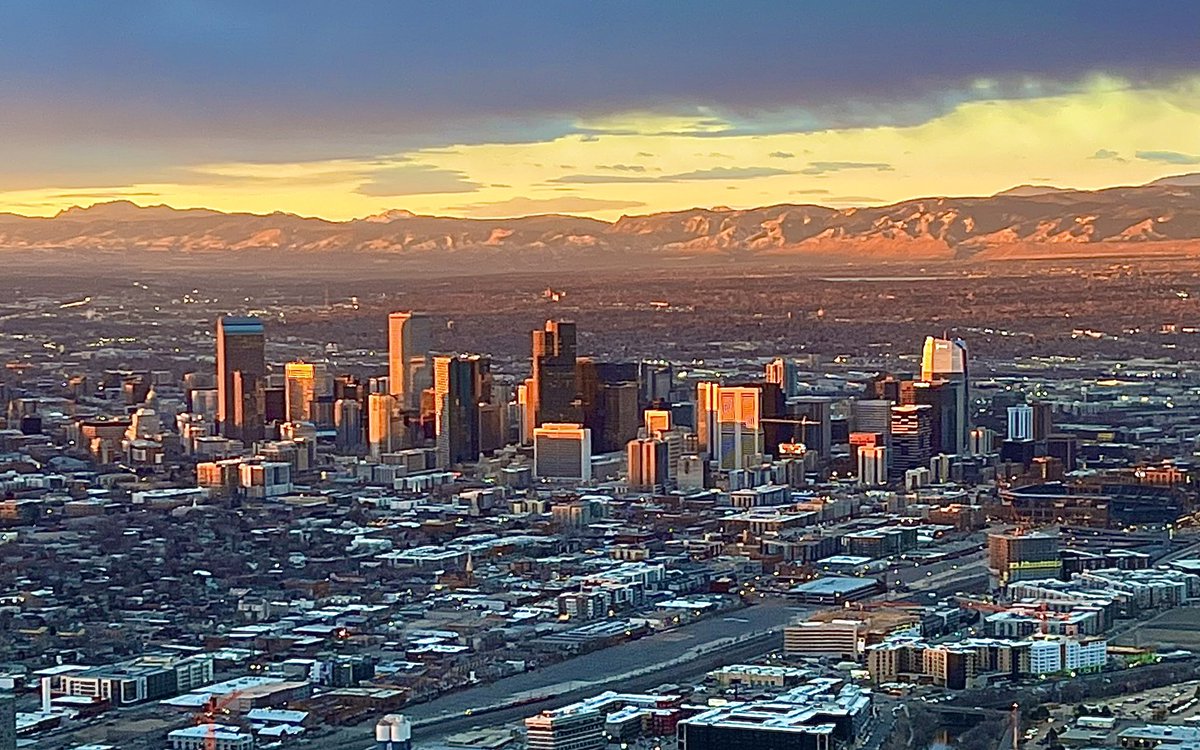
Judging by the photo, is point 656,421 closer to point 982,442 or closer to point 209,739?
point 982,442

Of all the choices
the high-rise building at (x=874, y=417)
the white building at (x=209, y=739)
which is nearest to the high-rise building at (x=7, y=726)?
the white building at (x=209, y=739)

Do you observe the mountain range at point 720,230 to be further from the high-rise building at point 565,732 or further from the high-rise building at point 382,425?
the high-rise building at point 565,732

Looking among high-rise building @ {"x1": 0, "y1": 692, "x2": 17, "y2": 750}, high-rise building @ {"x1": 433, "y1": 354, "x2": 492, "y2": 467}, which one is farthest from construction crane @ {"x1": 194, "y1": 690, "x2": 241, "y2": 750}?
high-rise building @ {"x1": 433, "y1": 354, "x2": 492, "y2": 467}

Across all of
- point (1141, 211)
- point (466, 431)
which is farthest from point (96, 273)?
point (1141, 211)

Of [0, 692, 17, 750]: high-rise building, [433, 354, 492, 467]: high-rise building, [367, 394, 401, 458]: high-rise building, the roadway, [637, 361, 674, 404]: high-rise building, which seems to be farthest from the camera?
[637, 361, 674, 404]: high-rise building

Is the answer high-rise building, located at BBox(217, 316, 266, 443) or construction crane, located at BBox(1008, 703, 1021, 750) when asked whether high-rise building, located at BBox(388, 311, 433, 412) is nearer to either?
high-rise building, located at BBox(217, 316, 266, 443)
